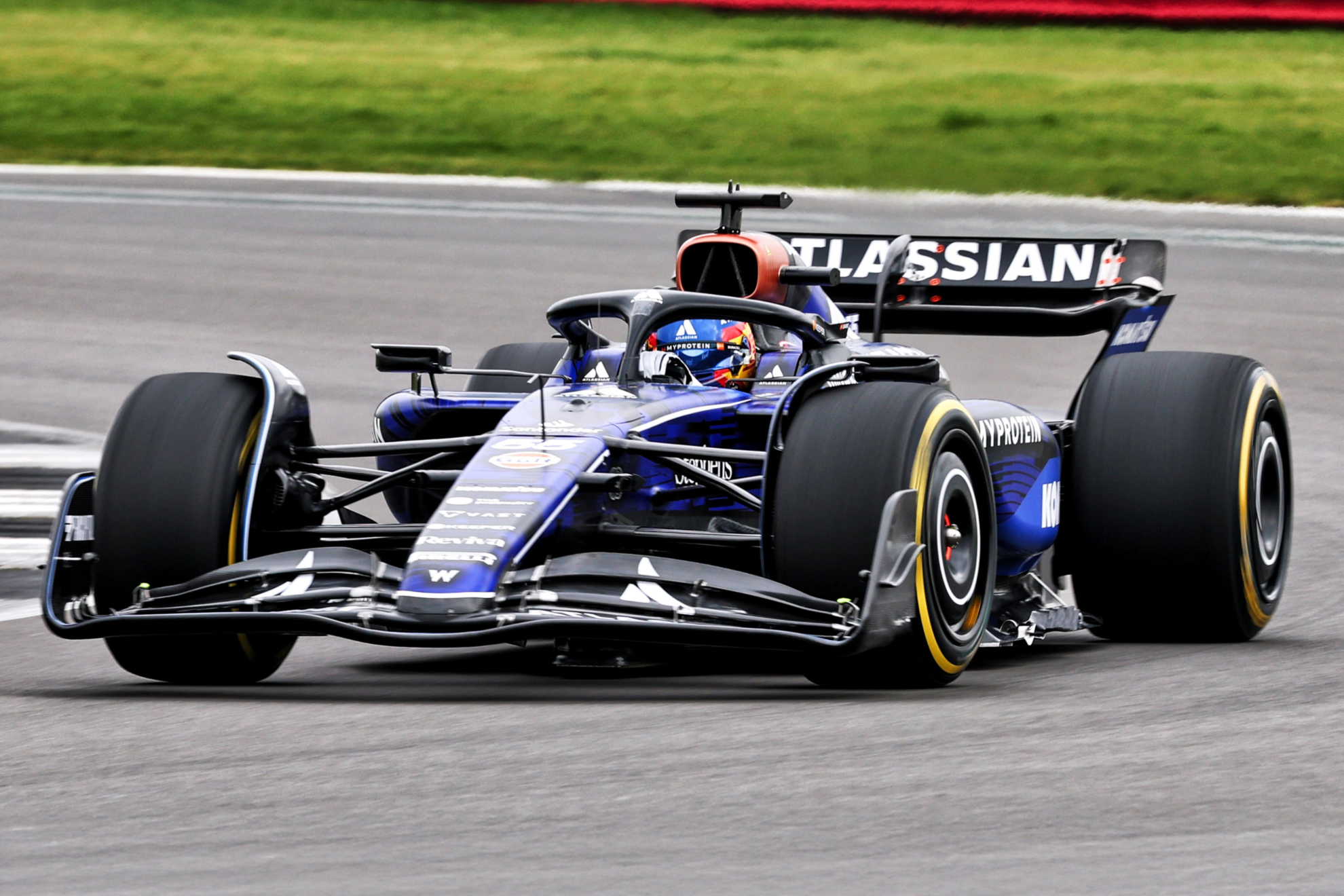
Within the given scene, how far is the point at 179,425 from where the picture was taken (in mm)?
6754

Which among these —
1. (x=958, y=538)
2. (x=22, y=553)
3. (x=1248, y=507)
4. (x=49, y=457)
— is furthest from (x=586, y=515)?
(x=49, y=457)

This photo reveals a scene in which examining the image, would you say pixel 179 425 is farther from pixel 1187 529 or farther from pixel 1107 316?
pixel 1107 316

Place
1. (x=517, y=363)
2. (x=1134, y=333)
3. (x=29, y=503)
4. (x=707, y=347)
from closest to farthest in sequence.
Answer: (x=707, y=347) < (x=1134, y=333) < (x=517, y=363) < (x=29, y=503)

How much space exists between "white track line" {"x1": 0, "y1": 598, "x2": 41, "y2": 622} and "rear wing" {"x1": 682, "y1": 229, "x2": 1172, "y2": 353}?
317 cm

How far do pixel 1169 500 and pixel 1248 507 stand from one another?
33cm

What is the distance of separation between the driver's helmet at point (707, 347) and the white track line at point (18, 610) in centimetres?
257

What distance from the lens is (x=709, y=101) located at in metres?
22.4

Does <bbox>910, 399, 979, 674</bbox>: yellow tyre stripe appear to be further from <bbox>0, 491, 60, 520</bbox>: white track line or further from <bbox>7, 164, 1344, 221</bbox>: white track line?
<bbox>7, 164, 1344, 221</bbox>: white track line

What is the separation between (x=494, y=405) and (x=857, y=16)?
58.8 feet

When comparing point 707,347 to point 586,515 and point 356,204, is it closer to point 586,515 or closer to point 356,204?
point 586,515

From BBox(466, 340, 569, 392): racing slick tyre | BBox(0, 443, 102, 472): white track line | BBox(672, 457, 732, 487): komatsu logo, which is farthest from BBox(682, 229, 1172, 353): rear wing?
BBox(0, 443, 102, 472): white track line

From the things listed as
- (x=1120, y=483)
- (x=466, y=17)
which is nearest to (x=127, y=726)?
(x=1120, y=483)

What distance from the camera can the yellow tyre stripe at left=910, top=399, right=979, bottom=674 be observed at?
6.29m

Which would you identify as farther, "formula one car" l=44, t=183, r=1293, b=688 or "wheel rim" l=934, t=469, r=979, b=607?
"wheel rim" l=934, t=469, r=979, b=607
